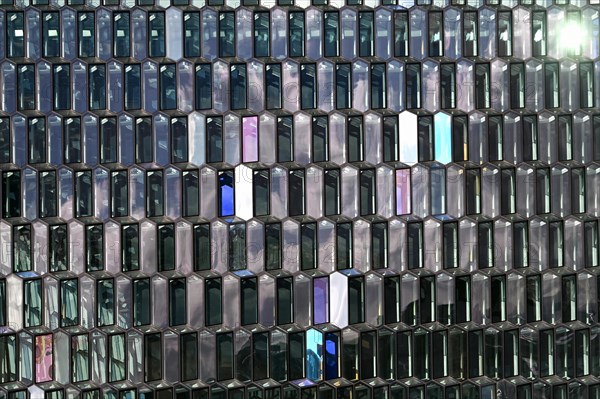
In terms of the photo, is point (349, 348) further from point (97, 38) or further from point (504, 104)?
point (97, 38)

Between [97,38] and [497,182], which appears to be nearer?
[97,38]

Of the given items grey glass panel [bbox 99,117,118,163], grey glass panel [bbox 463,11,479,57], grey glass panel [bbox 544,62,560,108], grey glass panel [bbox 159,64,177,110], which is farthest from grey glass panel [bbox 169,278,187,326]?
grey glass panel [bbox 544,62,560,108]

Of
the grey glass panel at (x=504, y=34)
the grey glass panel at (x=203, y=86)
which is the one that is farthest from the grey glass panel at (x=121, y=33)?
the grey glass panel at (x=504, y=34)

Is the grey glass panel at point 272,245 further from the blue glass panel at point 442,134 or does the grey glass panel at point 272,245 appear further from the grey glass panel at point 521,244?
the grey glass panel at point 521,244

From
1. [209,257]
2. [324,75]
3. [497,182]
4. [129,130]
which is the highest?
[324,75]

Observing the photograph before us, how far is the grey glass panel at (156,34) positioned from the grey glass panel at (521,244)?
8.98ft

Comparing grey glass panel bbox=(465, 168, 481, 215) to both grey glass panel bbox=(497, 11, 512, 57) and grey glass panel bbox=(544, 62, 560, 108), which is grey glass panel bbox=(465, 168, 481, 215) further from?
grey glass panel bbox=(497, 11, 512, 57)

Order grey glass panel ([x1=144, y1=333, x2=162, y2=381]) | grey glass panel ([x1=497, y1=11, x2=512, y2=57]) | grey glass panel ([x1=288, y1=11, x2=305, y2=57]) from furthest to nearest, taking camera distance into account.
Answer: grey glass panel ([x1=497, y1=11, x2=512, y2=57]) → grey glass panel ([x1=288, y1=11, x2=305, y2=57]) → grey glass panel ([x1=144, y1=333, x2=162, y2=381])

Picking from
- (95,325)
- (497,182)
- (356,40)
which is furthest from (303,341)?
(356,40)

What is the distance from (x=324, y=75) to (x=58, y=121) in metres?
1.78

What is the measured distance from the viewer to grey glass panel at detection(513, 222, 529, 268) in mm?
5760

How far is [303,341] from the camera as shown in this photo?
5.56 meters

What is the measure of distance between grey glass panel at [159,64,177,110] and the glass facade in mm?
13

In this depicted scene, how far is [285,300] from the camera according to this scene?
18.1 feet
